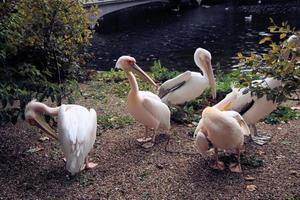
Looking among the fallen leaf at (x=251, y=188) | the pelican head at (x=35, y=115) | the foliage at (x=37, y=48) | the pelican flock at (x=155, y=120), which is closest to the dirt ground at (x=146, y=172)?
the fallen leaf at (x=251, y=188)

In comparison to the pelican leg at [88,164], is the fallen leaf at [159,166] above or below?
below

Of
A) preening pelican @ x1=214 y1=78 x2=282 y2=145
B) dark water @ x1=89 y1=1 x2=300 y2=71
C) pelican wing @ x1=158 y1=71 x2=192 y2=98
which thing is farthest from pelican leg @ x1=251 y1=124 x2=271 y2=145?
dark water @ x1=89 y1=1 x2=300 y2=71

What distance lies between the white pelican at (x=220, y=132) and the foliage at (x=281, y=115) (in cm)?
156

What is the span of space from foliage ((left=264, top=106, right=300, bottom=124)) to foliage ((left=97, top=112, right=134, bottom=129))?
1907mm

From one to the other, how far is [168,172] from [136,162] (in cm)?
43

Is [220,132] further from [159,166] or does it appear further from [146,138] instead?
[146,138]

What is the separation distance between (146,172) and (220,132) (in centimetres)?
87

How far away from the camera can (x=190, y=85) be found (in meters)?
5.83

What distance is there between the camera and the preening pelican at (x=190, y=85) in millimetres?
5828

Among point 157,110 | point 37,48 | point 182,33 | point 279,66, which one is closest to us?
point 279,66

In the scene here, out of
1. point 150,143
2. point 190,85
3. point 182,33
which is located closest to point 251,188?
point 150,143

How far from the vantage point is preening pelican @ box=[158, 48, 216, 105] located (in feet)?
19.1

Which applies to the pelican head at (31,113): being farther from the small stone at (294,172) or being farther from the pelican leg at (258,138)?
the small stone at (294,172)

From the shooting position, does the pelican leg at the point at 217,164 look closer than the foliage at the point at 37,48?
Yes
